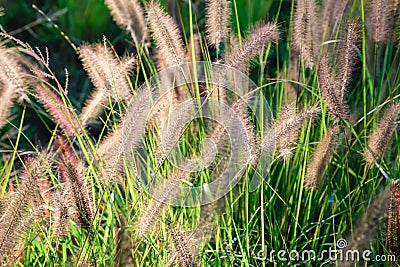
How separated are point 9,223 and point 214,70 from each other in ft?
2.27

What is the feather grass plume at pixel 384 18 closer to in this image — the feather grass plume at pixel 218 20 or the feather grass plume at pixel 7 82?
the feather grass plume at pixel 218 20

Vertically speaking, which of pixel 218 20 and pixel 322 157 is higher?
pixel 218 20

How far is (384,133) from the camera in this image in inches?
57.8

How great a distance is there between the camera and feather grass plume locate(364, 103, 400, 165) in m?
1.45

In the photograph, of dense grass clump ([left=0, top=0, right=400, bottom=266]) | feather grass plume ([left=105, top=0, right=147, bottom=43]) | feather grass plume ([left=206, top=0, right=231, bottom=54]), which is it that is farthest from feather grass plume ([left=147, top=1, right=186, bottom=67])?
feather grass plume ([left=105, top=0, right=147, bottom=43])

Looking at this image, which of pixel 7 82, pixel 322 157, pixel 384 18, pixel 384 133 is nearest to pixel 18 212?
pixel 7 82

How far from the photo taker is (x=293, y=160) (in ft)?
5.97

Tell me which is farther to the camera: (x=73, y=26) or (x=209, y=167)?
(x=73, y=26)

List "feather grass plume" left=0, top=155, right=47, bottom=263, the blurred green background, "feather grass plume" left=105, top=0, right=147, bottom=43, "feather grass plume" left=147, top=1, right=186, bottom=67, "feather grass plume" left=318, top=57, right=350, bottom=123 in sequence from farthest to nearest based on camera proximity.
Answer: the blurred green background
"feather grass plume" left=105, top=0, right=147, bottom=43
"feather grass plume" left=147, top=1, right=186, bottom=67
"feather grass plume" left=318, top=57, right=350, bottom=123
"feather grass plume" left=0, top=155, right=47, bottom=263

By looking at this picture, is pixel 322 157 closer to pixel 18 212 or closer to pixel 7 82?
pixel 18 212

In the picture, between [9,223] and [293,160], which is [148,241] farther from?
[293,160]

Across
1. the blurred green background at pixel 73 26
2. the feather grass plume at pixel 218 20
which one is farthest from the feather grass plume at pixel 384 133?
the blurred green background at pixel 73 26

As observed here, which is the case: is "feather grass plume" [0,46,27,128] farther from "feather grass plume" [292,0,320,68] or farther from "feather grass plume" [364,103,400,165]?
"feather grass plume" [364,103,400,165]

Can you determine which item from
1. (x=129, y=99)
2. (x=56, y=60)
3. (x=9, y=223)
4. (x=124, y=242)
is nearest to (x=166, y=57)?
(x=129, y=99)
